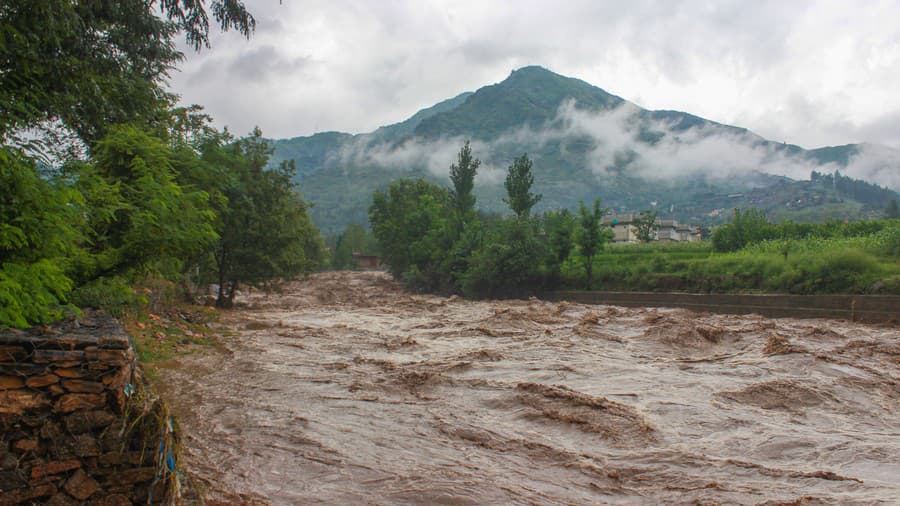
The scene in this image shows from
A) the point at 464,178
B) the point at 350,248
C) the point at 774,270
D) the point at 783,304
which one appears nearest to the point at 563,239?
the point at 774,270

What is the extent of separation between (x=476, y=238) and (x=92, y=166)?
33.3 meters

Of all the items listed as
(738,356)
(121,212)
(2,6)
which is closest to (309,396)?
(121,212)

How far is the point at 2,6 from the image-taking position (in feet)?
24.2

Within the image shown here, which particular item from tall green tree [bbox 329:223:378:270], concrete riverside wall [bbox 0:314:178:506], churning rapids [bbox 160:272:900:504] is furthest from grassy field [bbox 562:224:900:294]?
tall green tree [bbox 329:223:378:270]

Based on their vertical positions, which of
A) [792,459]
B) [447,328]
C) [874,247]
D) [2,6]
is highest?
[2,6]

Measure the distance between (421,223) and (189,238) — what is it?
39.2m

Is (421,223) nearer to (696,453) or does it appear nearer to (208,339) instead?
(208,339)

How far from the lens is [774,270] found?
25.3 metres

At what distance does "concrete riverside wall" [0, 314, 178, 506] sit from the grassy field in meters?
23.6

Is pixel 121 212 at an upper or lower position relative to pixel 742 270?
upper

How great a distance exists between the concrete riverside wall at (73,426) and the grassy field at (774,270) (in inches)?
928

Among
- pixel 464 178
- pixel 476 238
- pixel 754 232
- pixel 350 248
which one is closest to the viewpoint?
pixel 754 232

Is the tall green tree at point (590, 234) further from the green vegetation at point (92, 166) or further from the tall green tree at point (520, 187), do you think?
the green vegetation at point (92, 166)

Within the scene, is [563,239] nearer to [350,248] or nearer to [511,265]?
[511,265]
